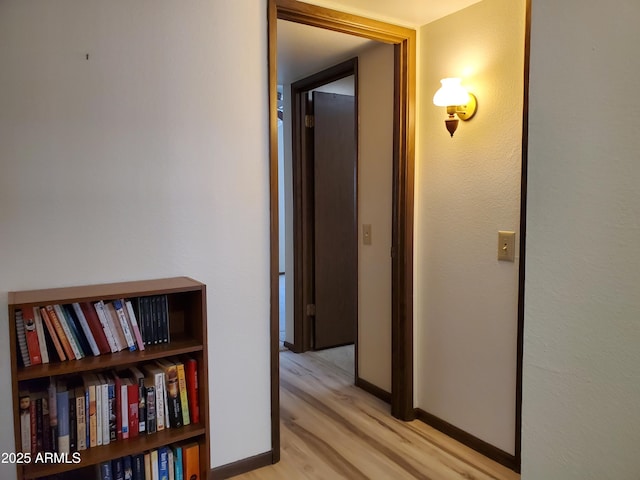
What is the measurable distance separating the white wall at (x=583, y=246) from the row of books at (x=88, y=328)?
1406 mm

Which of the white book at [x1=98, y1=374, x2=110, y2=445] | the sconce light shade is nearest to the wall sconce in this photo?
the sconce light shade

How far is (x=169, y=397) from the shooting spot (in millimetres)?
1849

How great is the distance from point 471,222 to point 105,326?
173 cm

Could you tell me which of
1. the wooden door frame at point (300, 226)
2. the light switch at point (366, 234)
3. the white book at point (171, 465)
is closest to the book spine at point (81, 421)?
the white book at point (171, 465)

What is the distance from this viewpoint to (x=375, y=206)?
3.03 m

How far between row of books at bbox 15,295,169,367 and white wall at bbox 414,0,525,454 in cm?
147

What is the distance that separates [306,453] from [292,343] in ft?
5.24

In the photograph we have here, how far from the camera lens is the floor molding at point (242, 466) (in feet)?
7.14

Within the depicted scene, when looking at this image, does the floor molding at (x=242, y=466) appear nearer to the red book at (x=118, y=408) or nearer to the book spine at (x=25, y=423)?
the red book at (x=118, y=408)

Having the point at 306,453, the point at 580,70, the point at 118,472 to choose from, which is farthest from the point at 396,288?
the point at 580,70

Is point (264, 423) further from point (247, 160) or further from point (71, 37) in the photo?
point (71, 37)

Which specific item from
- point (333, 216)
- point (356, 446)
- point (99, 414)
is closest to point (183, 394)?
point (99, 414)

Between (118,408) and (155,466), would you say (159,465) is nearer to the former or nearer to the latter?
(155,466)

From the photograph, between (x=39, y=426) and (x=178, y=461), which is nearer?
(x=39, y=426)
